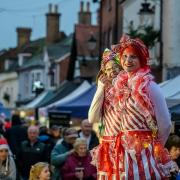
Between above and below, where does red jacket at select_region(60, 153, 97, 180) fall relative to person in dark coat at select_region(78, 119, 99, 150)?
below

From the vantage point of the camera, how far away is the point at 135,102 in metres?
6.20

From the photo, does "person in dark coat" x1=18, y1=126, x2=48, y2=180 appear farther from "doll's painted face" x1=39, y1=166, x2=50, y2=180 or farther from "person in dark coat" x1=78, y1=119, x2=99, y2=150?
"doll's painted face" x1=39, y1=166, x2=50, y2=180

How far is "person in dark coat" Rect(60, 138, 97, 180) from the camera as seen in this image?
11.0m

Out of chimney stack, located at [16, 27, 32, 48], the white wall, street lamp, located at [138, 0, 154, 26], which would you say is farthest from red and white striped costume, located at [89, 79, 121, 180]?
chimney stack, located at [16, 27, 32, 48]

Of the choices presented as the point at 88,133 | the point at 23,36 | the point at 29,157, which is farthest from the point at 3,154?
the point at 23,36

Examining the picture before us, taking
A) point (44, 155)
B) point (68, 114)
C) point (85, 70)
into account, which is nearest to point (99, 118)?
point (44, 155)

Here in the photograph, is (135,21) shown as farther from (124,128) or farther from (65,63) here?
(65,63)

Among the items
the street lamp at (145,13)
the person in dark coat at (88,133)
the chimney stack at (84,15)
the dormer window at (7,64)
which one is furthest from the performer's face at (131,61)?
the dormer window at (7,64)

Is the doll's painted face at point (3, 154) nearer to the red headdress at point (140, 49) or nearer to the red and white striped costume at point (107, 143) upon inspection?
the red and white striped costume at point (107, 143)

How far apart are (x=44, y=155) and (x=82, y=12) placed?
4840 centimetres

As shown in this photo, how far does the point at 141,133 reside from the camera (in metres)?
6.17

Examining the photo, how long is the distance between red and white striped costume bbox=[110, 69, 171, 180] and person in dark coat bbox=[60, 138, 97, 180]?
4.75 metres

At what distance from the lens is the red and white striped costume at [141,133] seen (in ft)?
20.1

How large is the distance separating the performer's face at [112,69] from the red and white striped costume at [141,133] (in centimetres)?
33
